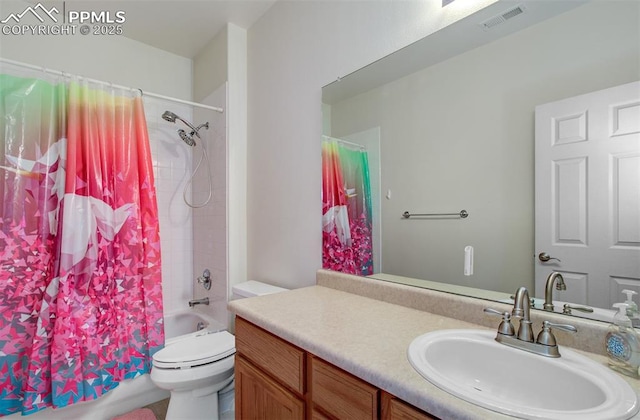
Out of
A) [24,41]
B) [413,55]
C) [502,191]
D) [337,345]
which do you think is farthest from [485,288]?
[24,41]

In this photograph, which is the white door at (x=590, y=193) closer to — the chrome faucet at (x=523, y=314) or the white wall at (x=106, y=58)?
the chrome faucet at (x=523, y=314)

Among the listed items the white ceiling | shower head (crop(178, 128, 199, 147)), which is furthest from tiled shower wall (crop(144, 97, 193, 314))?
the white ceiling

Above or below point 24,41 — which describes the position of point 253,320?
below

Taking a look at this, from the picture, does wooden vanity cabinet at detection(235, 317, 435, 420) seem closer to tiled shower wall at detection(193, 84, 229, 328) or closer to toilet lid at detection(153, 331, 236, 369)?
toilet lid at detection(153, 331, 236, 369)

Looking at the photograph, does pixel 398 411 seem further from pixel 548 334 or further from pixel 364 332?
pixel 548 334

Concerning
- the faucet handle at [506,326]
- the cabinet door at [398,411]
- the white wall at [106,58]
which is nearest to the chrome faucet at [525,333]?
the faucet handle at [506,326]

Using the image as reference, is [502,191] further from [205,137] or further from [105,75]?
[105,75]

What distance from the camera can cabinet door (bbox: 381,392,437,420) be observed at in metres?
0.63

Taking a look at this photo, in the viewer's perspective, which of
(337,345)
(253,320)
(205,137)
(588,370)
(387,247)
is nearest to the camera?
(588,370)

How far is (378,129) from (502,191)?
1.96 feet

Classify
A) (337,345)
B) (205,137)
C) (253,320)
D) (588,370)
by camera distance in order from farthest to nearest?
(205,137) → (253,320) → (337,345) → (588,370)

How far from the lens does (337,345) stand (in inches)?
32.6

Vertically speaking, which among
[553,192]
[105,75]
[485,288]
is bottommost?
[485,288]

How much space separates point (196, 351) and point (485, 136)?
5.65 feet
